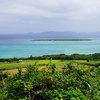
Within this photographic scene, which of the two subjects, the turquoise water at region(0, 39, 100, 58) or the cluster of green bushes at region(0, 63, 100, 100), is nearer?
the cluster of green bushes at region(0, 63, 100, 100)

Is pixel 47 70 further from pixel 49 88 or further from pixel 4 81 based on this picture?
pixel 4 81

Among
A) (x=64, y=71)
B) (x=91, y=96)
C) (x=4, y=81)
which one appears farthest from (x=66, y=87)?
(x=4, y=81)

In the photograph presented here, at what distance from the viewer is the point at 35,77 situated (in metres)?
4.23

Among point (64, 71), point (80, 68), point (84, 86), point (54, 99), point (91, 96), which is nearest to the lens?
point (54, 99)

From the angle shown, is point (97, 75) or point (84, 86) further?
point (97, 75)

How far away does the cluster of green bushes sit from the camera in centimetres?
390

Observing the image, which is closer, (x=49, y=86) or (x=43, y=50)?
(x=49, y=86)

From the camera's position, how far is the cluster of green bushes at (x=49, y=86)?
3902 millimetres

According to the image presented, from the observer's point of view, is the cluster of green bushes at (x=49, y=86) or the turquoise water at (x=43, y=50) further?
the turquoise water at (x=43, y=50)

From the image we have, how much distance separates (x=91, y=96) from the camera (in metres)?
4.06

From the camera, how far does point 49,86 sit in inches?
169

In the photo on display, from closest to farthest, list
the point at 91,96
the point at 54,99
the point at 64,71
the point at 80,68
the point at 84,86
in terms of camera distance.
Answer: the point at 54,99 < the point at 91,96 < the point at 84,86 < the point at 80,68 < the point at 64,71

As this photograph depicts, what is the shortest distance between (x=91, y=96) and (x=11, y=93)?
1.27 m

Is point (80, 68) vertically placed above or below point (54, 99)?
above
